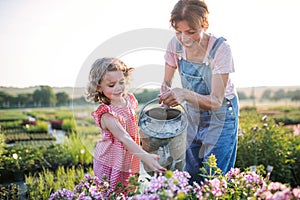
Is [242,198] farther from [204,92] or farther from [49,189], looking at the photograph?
[49,189]

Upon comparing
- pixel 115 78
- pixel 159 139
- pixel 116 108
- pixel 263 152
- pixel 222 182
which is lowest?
pixel 263 152

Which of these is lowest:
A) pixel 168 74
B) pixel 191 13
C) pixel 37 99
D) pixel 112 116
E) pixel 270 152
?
pixel 270 152

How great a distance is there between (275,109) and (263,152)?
5.42 meters

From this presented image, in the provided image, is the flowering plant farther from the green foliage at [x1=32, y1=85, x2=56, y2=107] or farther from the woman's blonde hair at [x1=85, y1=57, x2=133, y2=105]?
the green foliage at [x1=32, y1=85, x2=56, y2=107]

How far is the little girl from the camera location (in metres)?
2.14

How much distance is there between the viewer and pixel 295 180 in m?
3.89

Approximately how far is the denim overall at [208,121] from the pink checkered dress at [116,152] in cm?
42

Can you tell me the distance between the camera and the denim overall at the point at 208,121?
238cm

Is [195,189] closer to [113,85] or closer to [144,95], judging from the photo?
[113,85]

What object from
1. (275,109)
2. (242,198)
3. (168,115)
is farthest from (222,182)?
(275,109)

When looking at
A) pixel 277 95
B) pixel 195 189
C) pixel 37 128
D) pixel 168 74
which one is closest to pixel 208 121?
pixel 168 74

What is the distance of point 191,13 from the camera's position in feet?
7.01

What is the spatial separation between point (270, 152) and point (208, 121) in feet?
5.53

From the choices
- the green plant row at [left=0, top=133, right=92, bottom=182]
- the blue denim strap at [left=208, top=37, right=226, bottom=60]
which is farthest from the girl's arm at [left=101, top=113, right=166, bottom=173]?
the green plant row at [left=0, top=133, right=92, bottom=182]
